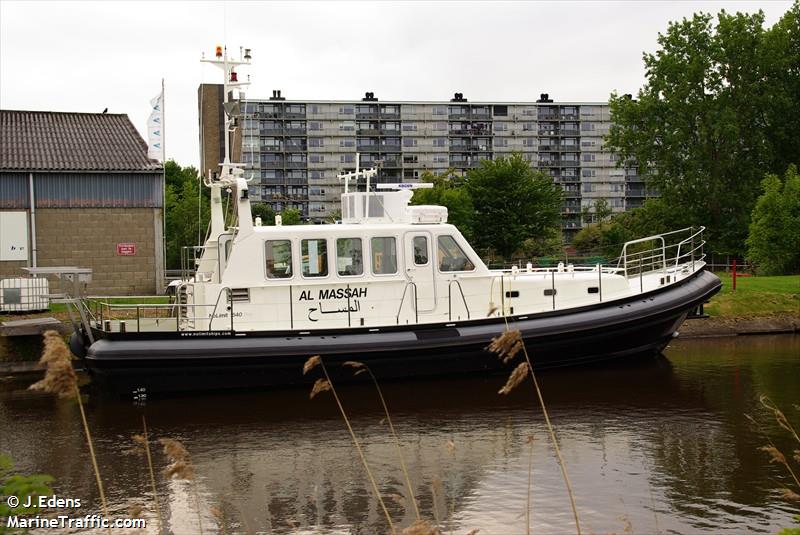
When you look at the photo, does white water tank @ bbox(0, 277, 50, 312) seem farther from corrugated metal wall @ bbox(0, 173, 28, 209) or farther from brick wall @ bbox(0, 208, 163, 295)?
corrugated metal wall @ bbox(0, 173, 28, 209)

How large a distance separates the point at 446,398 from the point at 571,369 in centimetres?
283

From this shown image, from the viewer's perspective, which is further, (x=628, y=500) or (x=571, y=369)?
(x=571, y=369)

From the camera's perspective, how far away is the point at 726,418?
1095 centimetres

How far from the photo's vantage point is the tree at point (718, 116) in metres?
36.9

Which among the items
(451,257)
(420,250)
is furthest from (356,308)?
(451,257)

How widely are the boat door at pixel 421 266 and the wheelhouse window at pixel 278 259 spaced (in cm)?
190

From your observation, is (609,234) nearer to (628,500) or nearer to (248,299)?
(248,299)

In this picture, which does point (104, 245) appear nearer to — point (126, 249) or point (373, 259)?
point (126, 249)

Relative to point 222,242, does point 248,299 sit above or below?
below

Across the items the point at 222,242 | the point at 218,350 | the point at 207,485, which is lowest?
the point at 207,485

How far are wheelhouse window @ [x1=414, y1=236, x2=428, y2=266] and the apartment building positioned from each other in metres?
56.5

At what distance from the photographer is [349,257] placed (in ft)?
44.8

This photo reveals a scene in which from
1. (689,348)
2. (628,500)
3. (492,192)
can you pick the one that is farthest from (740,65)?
(628,500)

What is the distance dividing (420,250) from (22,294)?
362 inches
